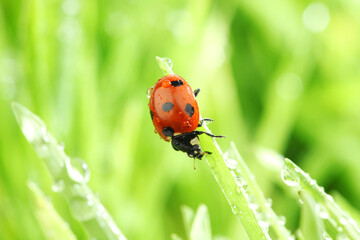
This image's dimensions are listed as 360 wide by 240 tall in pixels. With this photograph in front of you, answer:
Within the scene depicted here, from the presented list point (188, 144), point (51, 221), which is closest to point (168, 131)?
point (188, 144)

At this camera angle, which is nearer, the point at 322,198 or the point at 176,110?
the point at 322,198

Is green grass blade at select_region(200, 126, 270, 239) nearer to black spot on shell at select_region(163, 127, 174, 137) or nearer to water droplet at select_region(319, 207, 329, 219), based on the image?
water droplet at select_region(319, 207, 329, 219)

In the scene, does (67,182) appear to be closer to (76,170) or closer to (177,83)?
(76,170)

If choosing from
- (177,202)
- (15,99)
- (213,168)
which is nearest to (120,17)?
(15,99)

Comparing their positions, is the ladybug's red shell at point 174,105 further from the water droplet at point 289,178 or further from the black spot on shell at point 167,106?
the water droplet at point 289,178

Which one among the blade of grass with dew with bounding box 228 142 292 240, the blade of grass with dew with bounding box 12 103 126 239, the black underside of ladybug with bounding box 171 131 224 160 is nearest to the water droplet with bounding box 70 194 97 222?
the blade of grass with dew with bounding box 12 103 126 239
